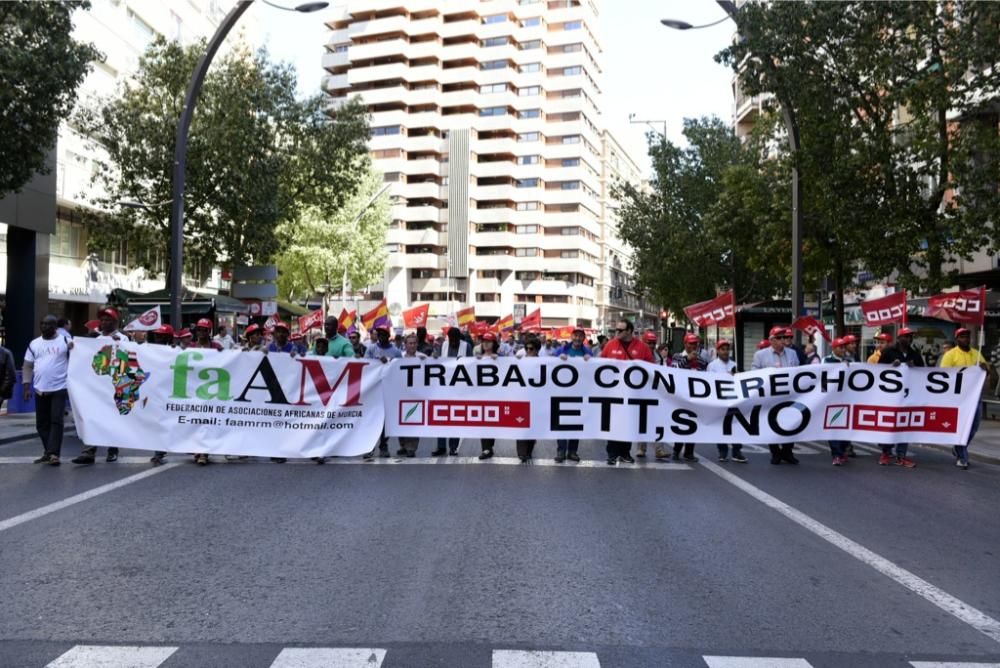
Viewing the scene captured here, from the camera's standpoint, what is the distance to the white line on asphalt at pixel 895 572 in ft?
16.6

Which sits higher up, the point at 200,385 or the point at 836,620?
the point at 200,385

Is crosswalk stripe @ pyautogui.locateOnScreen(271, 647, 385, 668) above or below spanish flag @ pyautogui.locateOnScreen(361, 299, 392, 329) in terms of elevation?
below

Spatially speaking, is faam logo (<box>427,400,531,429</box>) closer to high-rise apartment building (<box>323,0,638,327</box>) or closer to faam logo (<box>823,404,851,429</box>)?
faam logo (<box>823,404,851,429</box>)

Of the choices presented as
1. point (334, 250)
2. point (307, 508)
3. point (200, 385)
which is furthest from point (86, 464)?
point (334, 250)

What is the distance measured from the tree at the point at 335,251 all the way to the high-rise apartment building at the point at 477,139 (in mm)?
32102

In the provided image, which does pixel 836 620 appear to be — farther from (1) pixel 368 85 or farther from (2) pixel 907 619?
(1) pixel 368 85

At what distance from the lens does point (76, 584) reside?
5621 mm

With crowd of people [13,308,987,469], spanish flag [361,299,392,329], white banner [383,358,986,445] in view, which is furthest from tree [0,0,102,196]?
white banner [383,358,986,445]

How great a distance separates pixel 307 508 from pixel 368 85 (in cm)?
8605

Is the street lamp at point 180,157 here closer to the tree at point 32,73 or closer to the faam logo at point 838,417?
the tree at point 32,73

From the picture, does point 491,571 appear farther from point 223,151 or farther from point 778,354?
point 223,151

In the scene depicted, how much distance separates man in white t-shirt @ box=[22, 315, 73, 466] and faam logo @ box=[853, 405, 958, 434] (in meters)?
9.91

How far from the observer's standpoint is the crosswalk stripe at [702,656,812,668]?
14.1 ft

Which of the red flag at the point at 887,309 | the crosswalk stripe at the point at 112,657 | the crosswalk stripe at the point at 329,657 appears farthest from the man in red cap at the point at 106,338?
the red flag at the point at 887,309
